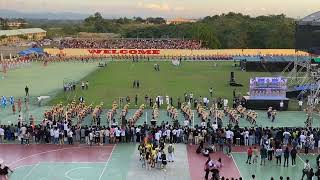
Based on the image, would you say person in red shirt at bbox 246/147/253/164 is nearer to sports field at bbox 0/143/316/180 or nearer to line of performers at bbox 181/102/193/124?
sports field at bbox 0/143/316/180

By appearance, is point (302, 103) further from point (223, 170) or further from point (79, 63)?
point (79, 63)

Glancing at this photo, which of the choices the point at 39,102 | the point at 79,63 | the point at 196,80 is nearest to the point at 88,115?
the point at 39,102

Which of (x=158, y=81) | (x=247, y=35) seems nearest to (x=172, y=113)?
(x=158, y=81)

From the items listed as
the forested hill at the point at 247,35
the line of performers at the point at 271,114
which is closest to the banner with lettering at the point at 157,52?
the forested hill at the point at 247,35

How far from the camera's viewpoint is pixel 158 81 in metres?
51.0

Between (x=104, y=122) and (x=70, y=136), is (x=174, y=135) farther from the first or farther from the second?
(x=104, y=122)

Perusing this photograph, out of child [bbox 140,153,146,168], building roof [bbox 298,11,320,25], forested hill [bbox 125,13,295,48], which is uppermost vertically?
building roof [bbox 298,11,320,25]

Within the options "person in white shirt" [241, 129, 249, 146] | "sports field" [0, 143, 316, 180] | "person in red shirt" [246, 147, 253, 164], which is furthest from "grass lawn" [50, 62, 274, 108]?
"person in red shirt" [246, 147, 253, 164]

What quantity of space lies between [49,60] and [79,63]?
5669 mm

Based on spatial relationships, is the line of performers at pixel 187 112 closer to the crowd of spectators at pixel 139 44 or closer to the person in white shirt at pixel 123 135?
the person in white shirt at pixel 123 135

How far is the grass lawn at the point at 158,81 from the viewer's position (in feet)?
136

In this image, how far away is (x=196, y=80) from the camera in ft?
171

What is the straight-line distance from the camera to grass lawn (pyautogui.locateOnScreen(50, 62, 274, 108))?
1635 inches

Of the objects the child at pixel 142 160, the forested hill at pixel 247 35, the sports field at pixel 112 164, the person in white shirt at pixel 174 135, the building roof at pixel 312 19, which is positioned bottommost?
the sports field at pixel 112 164
